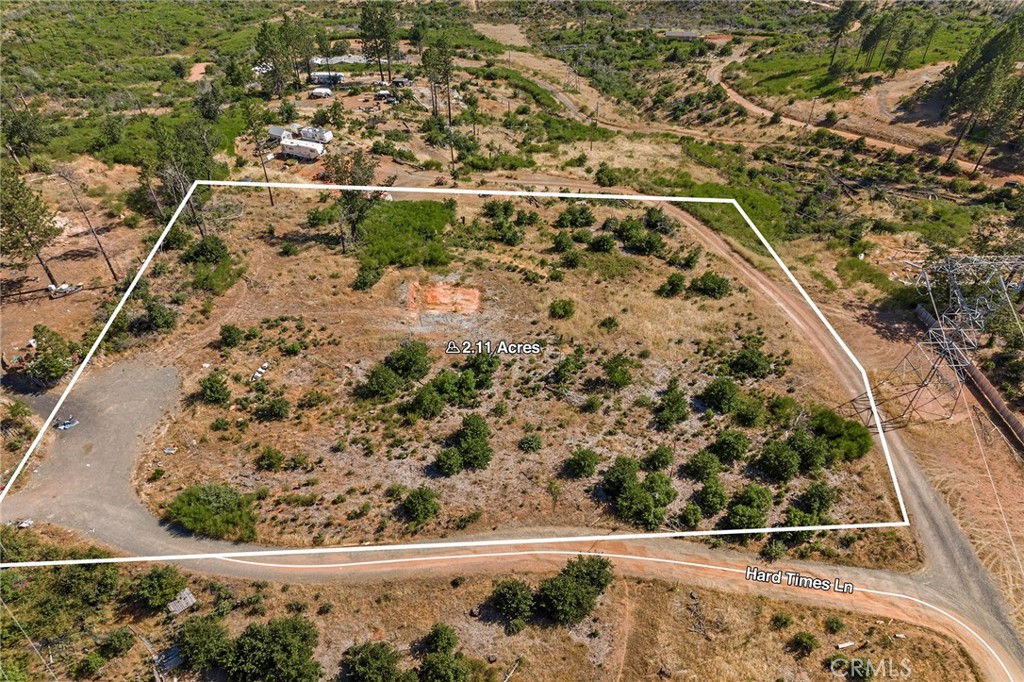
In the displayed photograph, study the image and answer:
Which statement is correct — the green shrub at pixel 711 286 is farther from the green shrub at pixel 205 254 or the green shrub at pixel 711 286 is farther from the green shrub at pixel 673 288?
the green shrub at pixel 205 254

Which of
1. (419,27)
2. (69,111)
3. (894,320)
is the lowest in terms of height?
(894,320)

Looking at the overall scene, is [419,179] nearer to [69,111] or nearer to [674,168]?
[674,168]

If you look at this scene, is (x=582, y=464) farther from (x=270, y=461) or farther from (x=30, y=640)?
(x=30, y=640)

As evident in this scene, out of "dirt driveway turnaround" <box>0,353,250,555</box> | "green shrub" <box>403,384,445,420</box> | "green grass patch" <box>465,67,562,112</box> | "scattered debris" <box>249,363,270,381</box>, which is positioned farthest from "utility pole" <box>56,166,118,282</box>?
"green grass patch" <box>465,67,562,112</box>

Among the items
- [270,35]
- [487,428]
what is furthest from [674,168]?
[270,35]

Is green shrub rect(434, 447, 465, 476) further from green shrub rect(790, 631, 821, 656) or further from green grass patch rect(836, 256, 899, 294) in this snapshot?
green grass patch rect(836, 256, 899, 294)

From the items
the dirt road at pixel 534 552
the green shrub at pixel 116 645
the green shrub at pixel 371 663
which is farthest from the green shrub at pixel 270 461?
the green shrub at pixel 371 663

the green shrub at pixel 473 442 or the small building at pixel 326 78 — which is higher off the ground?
the small building at pixel 326 78
